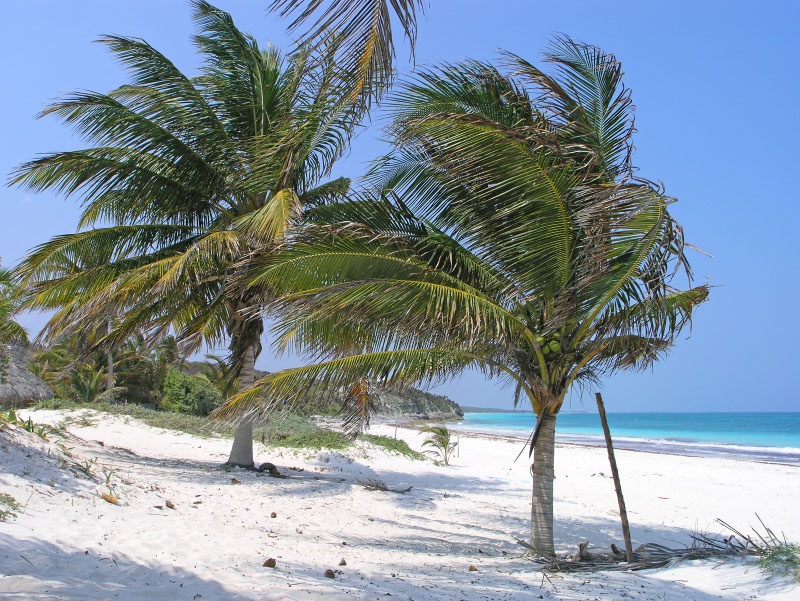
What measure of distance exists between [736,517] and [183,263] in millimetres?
11011

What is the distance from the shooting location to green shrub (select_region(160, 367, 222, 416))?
74.1ft

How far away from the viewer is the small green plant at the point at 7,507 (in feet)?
14.4

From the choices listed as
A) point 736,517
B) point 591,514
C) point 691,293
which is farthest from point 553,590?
point 736,517

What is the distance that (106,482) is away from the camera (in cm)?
640

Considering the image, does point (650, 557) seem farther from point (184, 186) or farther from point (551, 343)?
point (184, 186)

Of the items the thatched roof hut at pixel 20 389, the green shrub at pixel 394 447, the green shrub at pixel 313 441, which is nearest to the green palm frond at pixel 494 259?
the green shrub at pixel 313 441

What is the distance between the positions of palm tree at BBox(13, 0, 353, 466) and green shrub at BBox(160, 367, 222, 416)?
13232 mm

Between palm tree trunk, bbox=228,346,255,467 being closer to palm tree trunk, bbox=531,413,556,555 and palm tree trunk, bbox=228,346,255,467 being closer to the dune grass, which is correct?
the dune grass

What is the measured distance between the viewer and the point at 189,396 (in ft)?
74.6

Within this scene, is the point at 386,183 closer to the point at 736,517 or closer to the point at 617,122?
the point at 617,122

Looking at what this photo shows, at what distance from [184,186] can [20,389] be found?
42.0ft

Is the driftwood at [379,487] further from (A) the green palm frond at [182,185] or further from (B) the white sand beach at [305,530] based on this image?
(A) the green palm frond at [182,185]

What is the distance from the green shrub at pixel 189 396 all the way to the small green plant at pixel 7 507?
17884mm

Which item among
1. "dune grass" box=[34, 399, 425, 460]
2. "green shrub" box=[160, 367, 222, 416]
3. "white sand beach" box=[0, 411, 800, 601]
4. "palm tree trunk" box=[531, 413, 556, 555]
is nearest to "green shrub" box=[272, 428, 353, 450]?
"dune grass" box=[34, 399, 425, 460]
